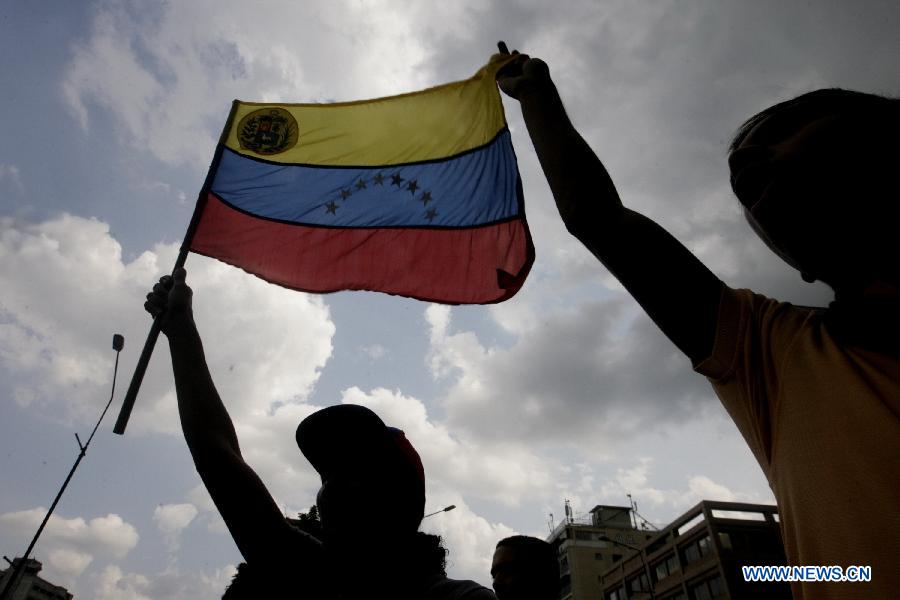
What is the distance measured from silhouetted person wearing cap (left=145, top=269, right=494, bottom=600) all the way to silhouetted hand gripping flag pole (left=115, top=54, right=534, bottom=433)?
233 centimetres

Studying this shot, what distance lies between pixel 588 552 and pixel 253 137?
6170cm

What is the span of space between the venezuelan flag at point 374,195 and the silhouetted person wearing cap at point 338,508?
2339 millimetres

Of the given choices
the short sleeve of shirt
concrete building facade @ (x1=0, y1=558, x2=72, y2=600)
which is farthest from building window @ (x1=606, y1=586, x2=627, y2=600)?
concrete building facade @ (x1=0, y1=558, x2=72, y2=600)

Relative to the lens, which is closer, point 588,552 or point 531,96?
point 531,96

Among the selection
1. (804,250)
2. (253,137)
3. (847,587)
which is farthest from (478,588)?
(253,137)

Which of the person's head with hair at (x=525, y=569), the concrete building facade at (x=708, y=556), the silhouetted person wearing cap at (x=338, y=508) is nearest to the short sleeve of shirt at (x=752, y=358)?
the silhouetted person wearing cap at (x=338, y=508)

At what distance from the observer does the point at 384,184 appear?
14.9 feet

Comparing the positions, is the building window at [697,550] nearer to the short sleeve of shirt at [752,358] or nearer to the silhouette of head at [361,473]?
the silhouette of head at [361,473]

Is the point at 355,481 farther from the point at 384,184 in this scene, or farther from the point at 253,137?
the point at 253,137

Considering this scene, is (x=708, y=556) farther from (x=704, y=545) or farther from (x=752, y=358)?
(x=752, y=358)

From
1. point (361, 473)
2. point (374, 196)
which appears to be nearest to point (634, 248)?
→ point (361, 473)

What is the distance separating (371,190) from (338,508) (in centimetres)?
342

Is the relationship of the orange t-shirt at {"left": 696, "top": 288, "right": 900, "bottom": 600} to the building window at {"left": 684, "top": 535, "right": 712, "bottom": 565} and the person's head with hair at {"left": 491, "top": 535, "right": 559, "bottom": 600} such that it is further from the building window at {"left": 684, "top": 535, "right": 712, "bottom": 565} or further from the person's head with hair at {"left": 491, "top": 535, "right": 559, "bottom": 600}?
the building window at {"left": 684, "top": 535, "right": 712, "bottom": 565}

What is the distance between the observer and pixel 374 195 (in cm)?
455
